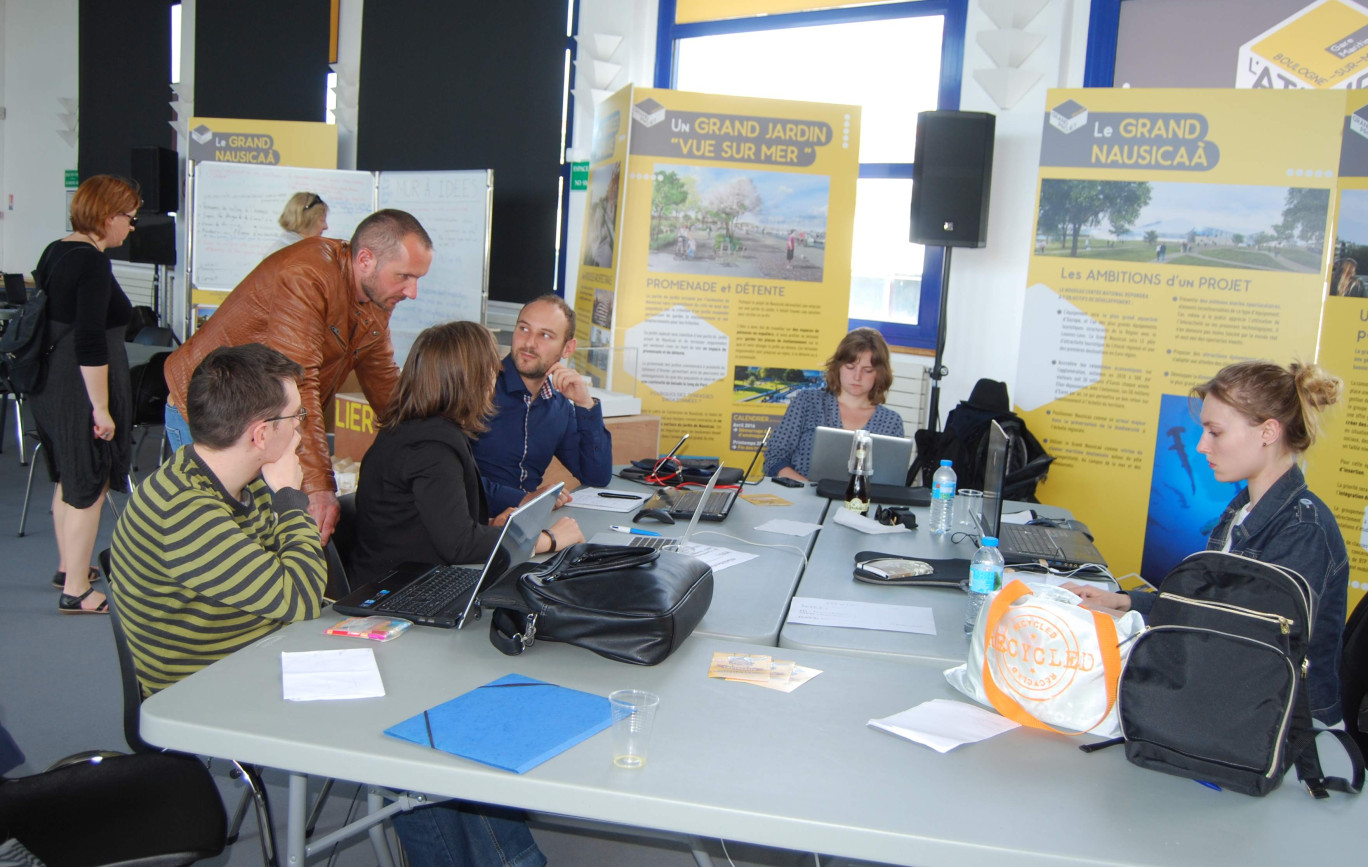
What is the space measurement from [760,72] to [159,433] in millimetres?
5160

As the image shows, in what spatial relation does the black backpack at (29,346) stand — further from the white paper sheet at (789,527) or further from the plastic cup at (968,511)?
the plastic cup at (968,511)

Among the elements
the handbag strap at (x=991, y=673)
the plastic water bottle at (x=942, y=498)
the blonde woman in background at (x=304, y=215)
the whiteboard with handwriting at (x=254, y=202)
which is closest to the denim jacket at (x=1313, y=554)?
the handbag strap at (x=991, y=673)

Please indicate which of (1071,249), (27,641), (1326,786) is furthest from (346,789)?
(1071,249)

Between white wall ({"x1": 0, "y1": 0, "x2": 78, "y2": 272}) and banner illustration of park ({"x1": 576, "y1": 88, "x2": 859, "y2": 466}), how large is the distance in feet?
25.0

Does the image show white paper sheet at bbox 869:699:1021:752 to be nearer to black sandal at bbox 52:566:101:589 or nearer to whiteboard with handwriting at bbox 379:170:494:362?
black sandal at bbox 52:566:101:589

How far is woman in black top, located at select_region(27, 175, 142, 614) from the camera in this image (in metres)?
3.65

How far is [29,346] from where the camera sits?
366 cm

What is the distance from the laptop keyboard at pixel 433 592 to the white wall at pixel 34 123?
969cm

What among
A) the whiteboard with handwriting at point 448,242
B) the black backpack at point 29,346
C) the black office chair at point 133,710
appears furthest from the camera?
the whiteboard with handwriting at point 448,242

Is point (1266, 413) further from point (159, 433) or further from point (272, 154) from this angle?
point (159, 433)

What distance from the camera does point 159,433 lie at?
24.6ft

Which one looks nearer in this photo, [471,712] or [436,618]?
[471,712]

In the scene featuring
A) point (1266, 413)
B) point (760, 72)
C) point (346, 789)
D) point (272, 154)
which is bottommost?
point (346, 789)

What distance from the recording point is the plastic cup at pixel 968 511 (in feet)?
9.86
